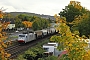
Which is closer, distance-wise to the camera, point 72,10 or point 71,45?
point 71,45

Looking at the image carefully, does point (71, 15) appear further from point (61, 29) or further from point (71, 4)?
point (61, 29)

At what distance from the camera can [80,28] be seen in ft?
157

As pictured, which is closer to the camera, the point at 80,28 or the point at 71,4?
the point at 80,28

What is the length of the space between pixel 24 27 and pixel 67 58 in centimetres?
11536

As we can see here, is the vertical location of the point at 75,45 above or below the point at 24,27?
above

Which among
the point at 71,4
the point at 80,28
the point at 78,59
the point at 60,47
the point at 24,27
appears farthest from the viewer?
the point at 24,27

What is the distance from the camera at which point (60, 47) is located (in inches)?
505

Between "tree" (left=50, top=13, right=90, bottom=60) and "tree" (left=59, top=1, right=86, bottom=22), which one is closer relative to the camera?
"tree" (left=50, top=13, right=90, bottom=60)

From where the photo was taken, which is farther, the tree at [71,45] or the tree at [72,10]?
the tree at [72,10]

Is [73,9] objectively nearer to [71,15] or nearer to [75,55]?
[71,15]

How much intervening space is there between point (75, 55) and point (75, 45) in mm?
425

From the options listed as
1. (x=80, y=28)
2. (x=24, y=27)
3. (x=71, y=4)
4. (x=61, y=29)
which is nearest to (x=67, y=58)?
(x=61, y=29)

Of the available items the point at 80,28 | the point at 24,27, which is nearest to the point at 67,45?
the point at 80,28

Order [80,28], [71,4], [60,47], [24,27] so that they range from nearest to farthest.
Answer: [60,47] → [80,28] → [71,4] → [24,27]
